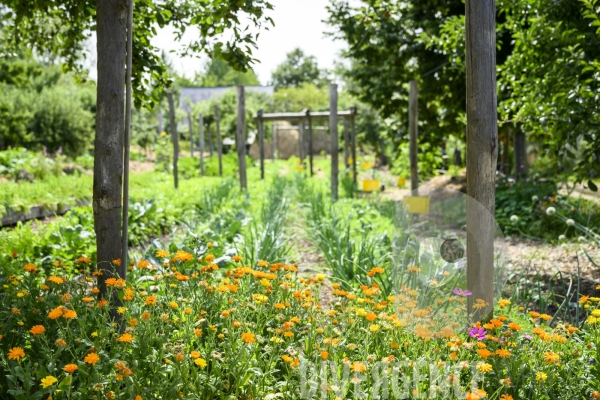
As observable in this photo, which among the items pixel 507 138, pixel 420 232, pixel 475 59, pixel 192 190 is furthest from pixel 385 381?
pixel 507 138

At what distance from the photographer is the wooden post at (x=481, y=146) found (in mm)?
2912

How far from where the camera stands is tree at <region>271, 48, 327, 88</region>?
72.0m

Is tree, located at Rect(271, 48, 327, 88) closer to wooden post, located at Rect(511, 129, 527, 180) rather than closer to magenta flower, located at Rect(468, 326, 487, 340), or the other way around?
wooden post, located at Rect(511, 129, 527, 180)

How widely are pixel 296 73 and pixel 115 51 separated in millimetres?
71085

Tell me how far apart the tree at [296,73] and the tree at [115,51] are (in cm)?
6650

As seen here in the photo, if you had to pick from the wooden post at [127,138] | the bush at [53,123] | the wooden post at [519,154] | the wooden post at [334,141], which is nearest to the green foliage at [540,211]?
the wooden post at [519,154]

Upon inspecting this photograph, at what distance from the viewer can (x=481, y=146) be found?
9.70 feet

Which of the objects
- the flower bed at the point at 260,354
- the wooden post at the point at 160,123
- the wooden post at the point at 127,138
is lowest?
the flower bed at the point at 260,354

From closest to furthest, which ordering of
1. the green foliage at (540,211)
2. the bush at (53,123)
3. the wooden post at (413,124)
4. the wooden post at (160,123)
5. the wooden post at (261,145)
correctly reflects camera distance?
the green foliage at (540,211)
the wooden post at (413,124)
the wooden post at (261,145)
the bush at (53,123)
the wooden post at (160,123)

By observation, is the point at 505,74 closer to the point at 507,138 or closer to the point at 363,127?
the point at 507,138

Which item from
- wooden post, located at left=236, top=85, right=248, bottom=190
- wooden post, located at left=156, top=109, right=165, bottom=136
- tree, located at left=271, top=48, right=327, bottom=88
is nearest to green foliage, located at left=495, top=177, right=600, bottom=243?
wooden post, located at left=236, top=85, right=248, bottom=190

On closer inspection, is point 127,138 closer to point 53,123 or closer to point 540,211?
point 540,211

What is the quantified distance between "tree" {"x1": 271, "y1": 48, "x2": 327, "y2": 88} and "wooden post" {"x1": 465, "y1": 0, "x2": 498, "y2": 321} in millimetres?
68800

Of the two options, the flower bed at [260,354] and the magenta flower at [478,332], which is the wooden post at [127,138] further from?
the magenta flower at [478,332]
